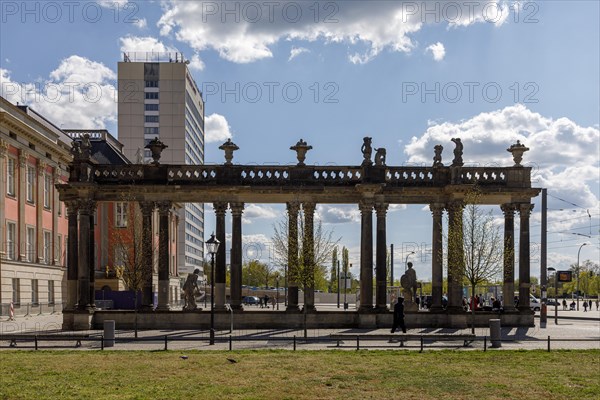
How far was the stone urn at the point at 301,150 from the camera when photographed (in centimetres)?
3441

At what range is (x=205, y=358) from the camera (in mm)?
21172

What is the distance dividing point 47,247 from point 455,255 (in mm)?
38905

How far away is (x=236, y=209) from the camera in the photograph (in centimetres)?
3450

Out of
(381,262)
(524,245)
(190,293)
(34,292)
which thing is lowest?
(34,292)

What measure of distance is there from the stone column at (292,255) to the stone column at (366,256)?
10.4 feet

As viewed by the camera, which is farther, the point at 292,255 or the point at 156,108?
the point at 156,108

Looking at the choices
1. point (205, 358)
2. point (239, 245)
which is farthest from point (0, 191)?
point (205, 358)

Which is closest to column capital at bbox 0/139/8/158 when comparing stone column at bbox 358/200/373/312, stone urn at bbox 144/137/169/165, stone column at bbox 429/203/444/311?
stone urn at bbox 144/137/169/165

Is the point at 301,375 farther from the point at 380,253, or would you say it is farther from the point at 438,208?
the point at 438,208

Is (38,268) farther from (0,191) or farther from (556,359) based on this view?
(556,359)

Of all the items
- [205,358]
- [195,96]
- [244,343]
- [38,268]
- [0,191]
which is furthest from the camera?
[195,96]

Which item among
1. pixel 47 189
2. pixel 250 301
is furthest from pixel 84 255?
pixel 250 301

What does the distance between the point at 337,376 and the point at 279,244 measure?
1698 centimetres

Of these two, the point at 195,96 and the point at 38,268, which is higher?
the point at 195,96
